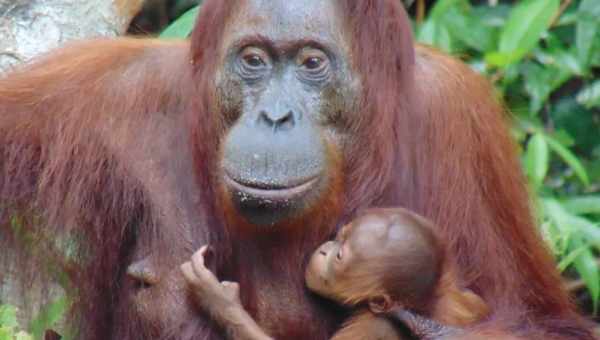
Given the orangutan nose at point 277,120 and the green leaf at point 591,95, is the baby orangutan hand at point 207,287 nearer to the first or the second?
the orangutan nose at point 277,120

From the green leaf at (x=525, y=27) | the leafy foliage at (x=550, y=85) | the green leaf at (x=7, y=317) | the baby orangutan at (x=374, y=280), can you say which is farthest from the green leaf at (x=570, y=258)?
the green leaf at (x=7, y=317)

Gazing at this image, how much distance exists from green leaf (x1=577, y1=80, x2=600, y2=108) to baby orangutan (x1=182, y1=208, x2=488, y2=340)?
2117 millimetres

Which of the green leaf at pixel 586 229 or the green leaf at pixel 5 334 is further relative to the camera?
the green leaf at pixel 586 229

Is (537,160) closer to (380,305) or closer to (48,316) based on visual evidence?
(380,305)

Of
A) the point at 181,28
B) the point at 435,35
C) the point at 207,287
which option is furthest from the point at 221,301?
the point at 435,35

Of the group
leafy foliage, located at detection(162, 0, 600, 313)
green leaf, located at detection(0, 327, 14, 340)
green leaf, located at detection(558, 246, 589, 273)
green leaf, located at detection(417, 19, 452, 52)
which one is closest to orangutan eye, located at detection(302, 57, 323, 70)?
green leaf, located at detection(0, 327, 14, 340)

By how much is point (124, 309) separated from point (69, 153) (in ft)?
1.63

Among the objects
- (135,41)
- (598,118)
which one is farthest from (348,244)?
(598,118)

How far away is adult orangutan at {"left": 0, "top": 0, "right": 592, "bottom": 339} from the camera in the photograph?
3799 millimetres

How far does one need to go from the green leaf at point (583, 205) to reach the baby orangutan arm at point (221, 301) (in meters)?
1.92

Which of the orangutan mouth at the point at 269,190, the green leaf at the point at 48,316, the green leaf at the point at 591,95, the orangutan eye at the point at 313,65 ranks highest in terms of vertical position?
the orangutan eye at the point at 313,65

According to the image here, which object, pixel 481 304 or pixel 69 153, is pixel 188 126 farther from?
pixel 481 304

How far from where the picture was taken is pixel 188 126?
13.3 feet

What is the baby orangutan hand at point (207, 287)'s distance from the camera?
3879mm
